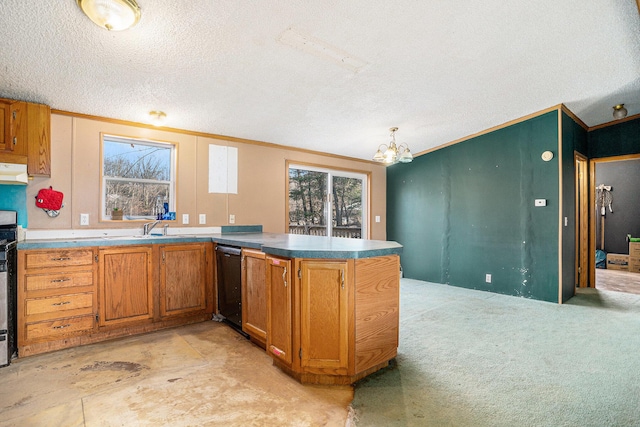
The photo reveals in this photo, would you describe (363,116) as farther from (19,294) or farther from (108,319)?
(19,294)

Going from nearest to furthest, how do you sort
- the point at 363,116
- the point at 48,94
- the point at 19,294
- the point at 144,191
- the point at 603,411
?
the point at 603,411
the point at 19,294
the point at 48,94
the point at 144,191
the point at 363,116

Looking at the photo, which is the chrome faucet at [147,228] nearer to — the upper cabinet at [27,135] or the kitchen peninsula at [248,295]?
the kitchen peninsula at [248,295]

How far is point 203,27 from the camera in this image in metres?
2.19

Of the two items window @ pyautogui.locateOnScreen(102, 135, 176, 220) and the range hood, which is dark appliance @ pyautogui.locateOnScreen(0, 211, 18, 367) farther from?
window @ pyautogui.locateOnScreen(102, 135, 176, 220)

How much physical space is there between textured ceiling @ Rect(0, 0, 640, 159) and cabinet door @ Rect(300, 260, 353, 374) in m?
1.72

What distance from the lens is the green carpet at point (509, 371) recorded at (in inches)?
69.9

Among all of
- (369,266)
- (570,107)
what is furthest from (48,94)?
(570,107)

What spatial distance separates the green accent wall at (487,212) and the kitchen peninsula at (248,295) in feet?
9.79

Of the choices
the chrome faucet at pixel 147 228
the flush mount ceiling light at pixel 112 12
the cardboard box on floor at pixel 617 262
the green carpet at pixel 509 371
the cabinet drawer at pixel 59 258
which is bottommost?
the green carpet at pixel 509 371

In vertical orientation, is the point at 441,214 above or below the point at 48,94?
below

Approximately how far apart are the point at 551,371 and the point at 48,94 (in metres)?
4.69

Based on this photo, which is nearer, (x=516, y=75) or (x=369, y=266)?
(x=369, y=266)

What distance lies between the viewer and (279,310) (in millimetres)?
2270

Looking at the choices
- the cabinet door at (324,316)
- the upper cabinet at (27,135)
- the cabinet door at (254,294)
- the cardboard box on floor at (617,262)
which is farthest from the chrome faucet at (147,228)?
the cardboard box on floor at (617,262)
